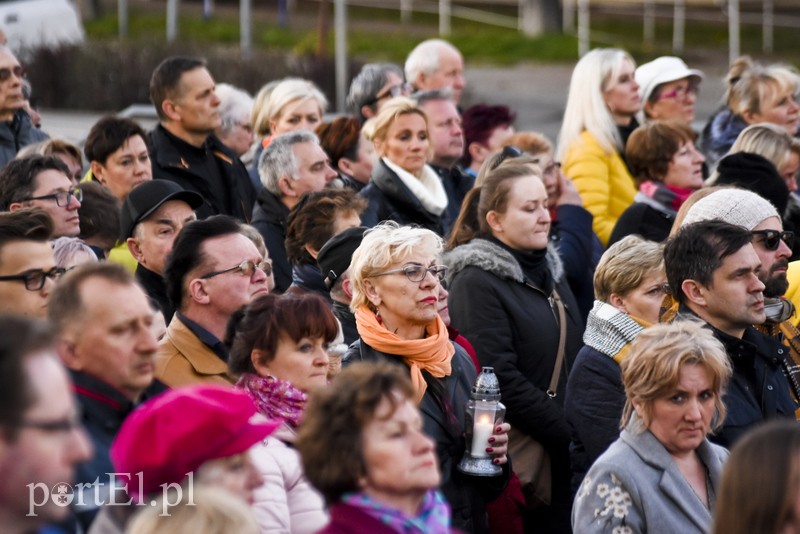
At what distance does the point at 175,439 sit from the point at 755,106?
715cm

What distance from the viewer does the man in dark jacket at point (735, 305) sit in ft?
20.1

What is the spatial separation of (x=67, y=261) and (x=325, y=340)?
1622mm

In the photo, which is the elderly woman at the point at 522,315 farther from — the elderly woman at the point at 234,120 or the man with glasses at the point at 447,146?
the elderly woman at the point at 234,120

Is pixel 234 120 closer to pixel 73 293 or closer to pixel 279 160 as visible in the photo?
pixel 279 160

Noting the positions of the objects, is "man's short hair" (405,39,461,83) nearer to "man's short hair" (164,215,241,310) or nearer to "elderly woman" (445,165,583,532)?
"elderly woman" (445,165,583,532)

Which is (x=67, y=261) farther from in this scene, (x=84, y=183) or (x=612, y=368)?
(x=612, y=368)

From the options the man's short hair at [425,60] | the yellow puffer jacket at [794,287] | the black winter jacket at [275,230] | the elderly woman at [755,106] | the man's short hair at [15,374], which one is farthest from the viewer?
the man's short hair at [425,60]

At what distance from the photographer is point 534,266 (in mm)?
7320

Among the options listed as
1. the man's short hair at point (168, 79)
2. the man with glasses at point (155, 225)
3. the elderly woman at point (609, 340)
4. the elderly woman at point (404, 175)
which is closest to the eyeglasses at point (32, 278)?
the man with glasses at point (155, 225)

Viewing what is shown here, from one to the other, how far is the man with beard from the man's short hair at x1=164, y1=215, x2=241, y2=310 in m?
2.31

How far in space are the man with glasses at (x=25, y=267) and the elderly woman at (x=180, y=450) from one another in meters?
1.32

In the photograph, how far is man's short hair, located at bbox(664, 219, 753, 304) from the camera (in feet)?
20.4

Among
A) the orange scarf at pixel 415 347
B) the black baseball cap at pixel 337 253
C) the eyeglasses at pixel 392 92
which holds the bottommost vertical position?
the orange scarf at pixel 415 347

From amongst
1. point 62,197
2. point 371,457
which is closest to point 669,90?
point 62,197
